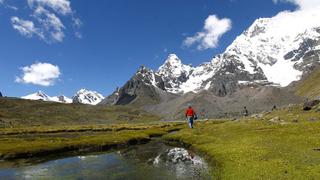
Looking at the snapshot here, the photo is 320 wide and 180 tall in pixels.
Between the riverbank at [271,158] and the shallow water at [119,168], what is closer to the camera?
the riverbank at [271,158]

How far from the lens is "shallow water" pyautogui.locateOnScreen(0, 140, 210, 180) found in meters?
40.9

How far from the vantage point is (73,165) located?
5159 cm

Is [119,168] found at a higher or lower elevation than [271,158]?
lower

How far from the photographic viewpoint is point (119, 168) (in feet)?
153

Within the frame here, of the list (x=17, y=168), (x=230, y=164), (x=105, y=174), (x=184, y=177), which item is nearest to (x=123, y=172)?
(x=105, y=174)

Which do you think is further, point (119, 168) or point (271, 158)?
point (119, 168)

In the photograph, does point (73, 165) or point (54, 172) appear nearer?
point (54, 172)

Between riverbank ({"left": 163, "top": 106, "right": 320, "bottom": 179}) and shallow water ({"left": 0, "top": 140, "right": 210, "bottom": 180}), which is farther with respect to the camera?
shallow water ({"left": 0, "top": 140, "right": 210, "bottom": 180})

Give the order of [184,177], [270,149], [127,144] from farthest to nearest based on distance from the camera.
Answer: [127,144]
[270,149]
[184,177]

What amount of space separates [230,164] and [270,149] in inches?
286

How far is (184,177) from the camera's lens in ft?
125

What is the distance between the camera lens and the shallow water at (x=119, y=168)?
40906mm

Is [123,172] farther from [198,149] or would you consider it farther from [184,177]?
[198,149]

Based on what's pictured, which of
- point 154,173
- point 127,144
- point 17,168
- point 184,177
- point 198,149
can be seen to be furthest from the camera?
point 127,144
